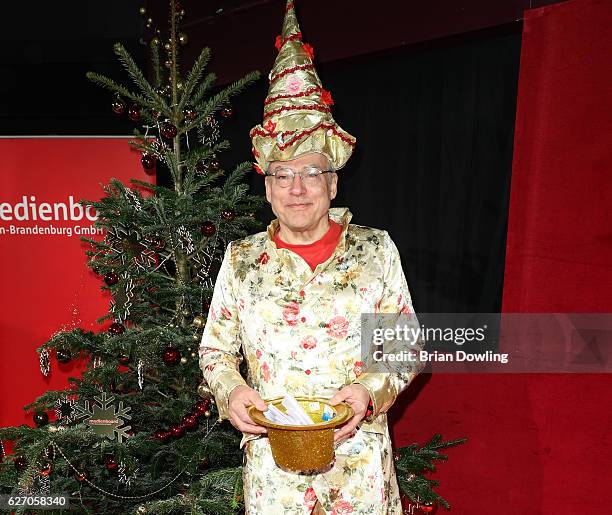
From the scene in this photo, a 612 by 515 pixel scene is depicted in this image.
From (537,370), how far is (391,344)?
1087 millimetres

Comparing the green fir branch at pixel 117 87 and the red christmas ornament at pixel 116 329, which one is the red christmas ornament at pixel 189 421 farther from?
the green fir branch at pixel 117 87

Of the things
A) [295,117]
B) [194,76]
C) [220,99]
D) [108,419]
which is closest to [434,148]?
[220,99]

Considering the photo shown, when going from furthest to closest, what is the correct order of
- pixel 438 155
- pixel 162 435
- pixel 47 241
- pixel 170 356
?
1. pixel 47 241
2. pixel 438 155
3. pixel 162 435
4. pixel 170 356

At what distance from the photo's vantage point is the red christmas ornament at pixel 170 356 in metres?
1.98

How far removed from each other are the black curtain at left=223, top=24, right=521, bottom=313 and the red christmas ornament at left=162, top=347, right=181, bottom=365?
1.17m

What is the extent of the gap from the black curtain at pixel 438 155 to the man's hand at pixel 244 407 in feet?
4.66

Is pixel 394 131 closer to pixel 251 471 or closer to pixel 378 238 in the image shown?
pixel 378 238

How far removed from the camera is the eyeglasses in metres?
1.48

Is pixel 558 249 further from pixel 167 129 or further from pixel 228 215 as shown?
pixel 167 129

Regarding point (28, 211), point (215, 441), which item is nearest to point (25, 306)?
point (28, 211)

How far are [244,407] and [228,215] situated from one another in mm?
890

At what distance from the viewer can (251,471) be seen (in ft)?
5.01

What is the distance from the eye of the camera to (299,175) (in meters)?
1.48

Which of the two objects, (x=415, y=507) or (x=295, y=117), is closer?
(x=295, y=117)
